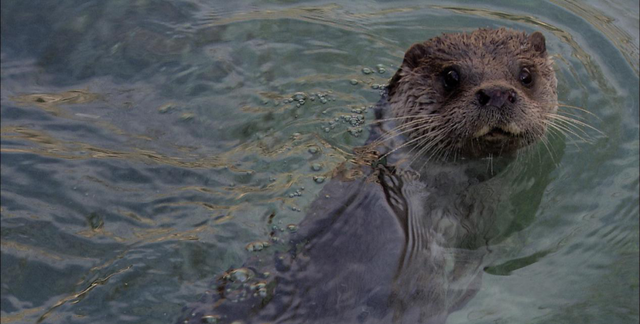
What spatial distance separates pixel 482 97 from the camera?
370cm

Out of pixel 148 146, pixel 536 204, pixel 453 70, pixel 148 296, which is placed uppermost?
pixel 453 70

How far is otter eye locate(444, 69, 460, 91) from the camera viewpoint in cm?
404

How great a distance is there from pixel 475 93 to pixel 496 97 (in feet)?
0.45

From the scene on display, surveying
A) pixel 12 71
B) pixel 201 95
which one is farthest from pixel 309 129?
pixel 12 71

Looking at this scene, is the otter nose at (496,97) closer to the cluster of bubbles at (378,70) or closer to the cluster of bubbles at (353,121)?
the cluster of bubbles at (353,121)

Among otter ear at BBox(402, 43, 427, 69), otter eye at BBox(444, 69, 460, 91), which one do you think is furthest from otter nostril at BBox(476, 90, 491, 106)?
otter ear at BBox(402, 43, 427, 69)

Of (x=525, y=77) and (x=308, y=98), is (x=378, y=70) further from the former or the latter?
(x=525, y=77)

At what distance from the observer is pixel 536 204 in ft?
14.7

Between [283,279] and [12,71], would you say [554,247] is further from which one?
[12,71]

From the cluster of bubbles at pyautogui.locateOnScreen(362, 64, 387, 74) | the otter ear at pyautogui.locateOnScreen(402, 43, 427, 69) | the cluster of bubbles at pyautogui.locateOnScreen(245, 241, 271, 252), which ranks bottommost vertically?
the cluster of bubbles at pyautogui.locateOnScreen(245, 241, 271, 252)

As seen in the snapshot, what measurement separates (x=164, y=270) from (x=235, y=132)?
1238mm

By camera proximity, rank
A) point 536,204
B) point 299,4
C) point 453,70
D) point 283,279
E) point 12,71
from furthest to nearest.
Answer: point 299,4, point 12,71, point 536,204, point 453,70, point 283,279

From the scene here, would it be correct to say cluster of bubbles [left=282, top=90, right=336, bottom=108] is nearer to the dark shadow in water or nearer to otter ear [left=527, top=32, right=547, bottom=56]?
the dark shadow in water

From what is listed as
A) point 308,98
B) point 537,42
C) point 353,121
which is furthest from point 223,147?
point 537,42
